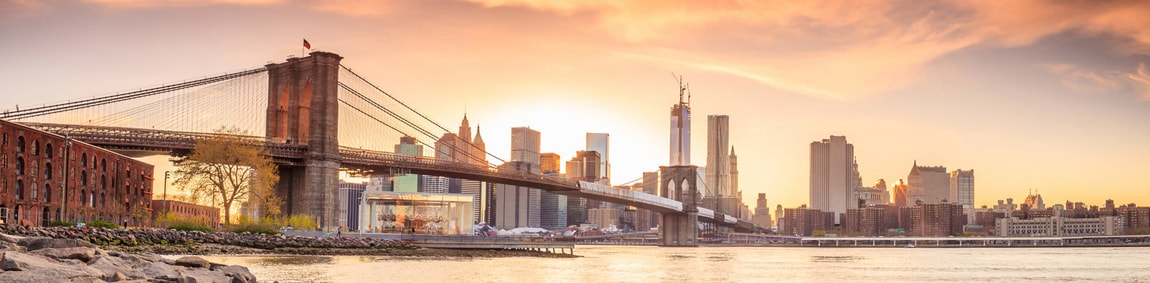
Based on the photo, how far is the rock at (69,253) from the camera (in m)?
18.5

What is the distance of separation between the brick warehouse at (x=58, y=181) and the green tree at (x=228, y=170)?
12.5ft

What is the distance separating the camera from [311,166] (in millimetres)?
68625

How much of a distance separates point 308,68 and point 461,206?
21431mm

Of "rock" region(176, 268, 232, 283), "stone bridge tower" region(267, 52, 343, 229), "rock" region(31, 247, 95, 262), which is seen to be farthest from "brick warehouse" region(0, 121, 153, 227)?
"rock" region(31, 247, 95, 262)

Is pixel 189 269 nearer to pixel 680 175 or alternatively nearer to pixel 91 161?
pixel 91 161

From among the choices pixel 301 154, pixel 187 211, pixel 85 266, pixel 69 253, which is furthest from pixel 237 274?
pixel 187 211

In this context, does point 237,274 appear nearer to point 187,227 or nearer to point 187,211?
point 187,227

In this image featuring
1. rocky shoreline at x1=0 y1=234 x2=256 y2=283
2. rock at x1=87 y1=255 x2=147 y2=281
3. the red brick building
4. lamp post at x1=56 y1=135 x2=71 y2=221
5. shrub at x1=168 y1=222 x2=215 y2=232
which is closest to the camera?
rocky shoreline at x1=0 y1=234 x2=256 y2=283

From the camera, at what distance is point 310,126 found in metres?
70.0

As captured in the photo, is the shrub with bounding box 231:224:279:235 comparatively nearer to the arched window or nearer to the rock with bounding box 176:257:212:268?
the arched window

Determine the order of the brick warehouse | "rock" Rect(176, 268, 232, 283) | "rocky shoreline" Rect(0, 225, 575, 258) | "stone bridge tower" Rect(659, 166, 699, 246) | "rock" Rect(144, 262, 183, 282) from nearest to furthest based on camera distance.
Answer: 1. "rock" Rect(176, 268, 232, 283)
2. "rock" Rect(144, 262, 183, 282)
3. "rocky shoreline" Rect(0, 225, 575, 258)
4. the brick warehouse
5. "stone bridge tower" Rect(659, 166, 699, 246)

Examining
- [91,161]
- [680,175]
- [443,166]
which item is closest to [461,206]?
[443,166]

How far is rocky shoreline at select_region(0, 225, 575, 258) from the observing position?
40.3 metres

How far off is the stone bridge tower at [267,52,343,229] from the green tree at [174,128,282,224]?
12.6 feet
